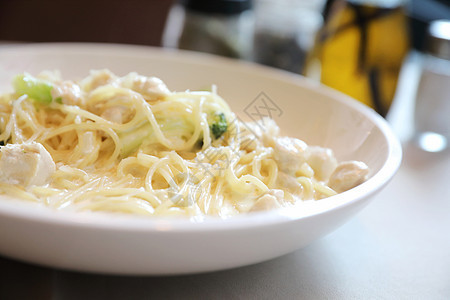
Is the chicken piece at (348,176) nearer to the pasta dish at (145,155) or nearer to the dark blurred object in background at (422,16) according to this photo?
the pasta dish at (145,155)

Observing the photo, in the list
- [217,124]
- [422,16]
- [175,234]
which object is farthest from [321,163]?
[422,16]

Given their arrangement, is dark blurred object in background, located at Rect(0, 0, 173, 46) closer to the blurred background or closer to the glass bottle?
the blurred background

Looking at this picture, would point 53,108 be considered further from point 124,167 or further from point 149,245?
point 149,245

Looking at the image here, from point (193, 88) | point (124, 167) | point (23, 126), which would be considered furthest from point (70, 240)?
point (193, 88)

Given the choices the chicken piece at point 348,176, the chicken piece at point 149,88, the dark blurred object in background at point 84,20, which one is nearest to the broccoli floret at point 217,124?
the chicken piece at point 149,88

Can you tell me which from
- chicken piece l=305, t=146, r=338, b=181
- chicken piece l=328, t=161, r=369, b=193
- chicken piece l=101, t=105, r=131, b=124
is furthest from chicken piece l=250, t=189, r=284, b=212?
chicken piece l=101, t=105, r=131, b=124

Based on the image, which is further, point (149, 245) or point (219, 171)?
point (219, 171)

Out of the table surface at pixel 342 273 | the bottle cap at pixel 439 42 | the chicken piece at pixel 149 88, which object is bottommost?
the table surface at pixel 342 273
